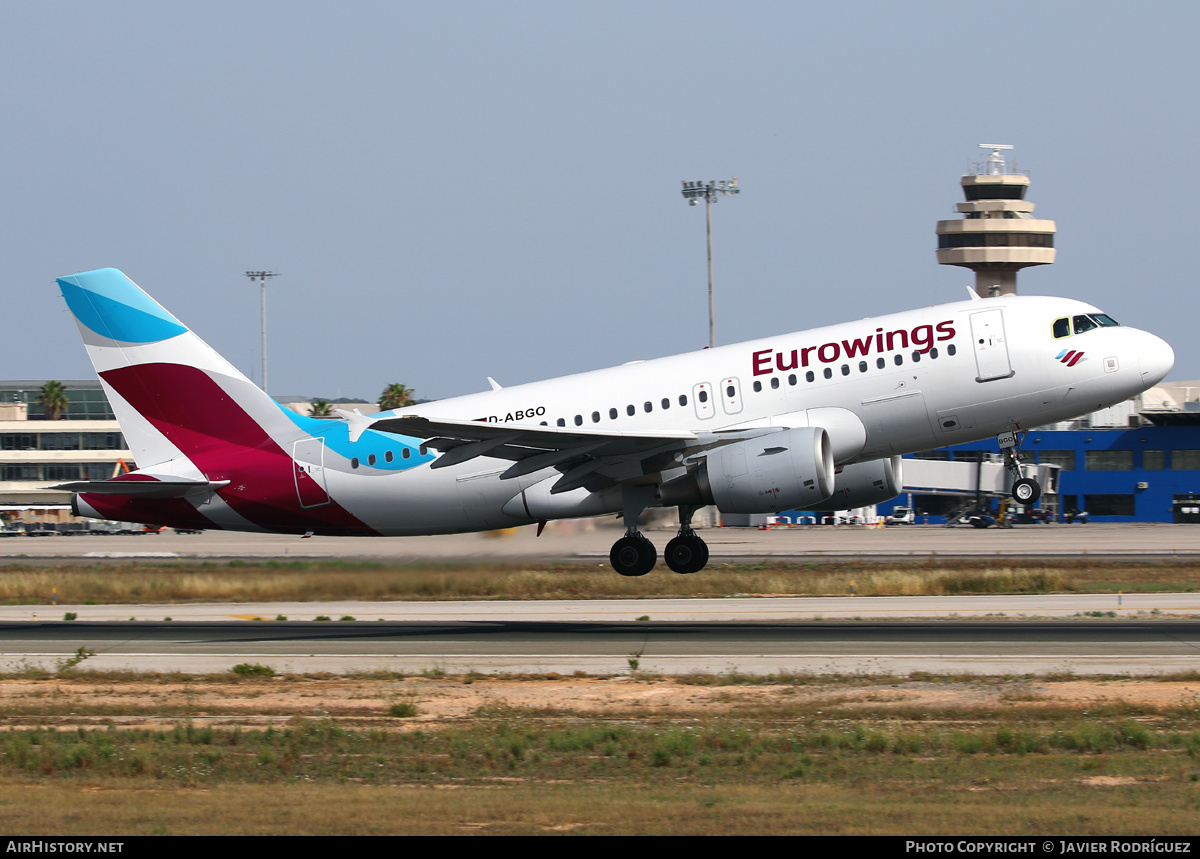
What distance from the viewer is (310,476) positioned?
30562 mm

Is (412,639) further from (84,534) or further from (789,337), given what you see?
(84,534)

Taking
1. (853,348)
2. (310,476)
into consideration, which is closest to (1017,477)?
(853,348)

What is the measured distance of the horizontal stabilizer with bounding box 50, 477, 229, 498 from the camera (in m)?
29.6

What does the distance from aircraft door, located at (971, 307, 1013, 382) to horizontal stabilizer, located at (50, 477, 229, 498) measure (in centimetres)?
1707

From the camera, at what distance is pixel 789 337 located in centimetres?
2889

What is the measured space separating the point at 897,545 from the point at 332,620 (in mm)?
37956

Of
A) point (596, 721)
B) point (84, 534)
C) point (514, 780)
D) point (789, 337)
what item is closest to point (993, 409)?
point (789, 337)

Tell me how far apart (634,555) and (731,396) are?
430 cm

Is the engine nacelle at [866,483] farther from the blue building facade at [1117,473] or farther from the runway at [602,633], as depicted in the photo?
the blue building facade at [1117,473]

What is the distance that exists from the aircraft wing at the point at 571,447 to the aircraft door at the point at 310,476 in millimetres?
2914

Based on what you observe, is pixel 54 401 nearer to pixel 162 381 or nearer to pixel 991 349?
pixel 162 381

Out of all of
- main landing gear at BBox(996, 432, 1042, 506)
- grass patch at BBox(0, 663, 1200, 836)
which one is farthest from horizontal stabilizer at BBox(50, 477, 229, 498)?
main landing gear at BBox(996, 432, 1042, 506)

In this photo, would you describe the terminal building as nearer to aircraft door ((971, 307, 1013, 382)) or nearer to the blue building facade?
the blue building facade

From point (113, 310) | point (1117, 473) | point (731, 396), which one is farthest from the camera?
point (1117, 473)
